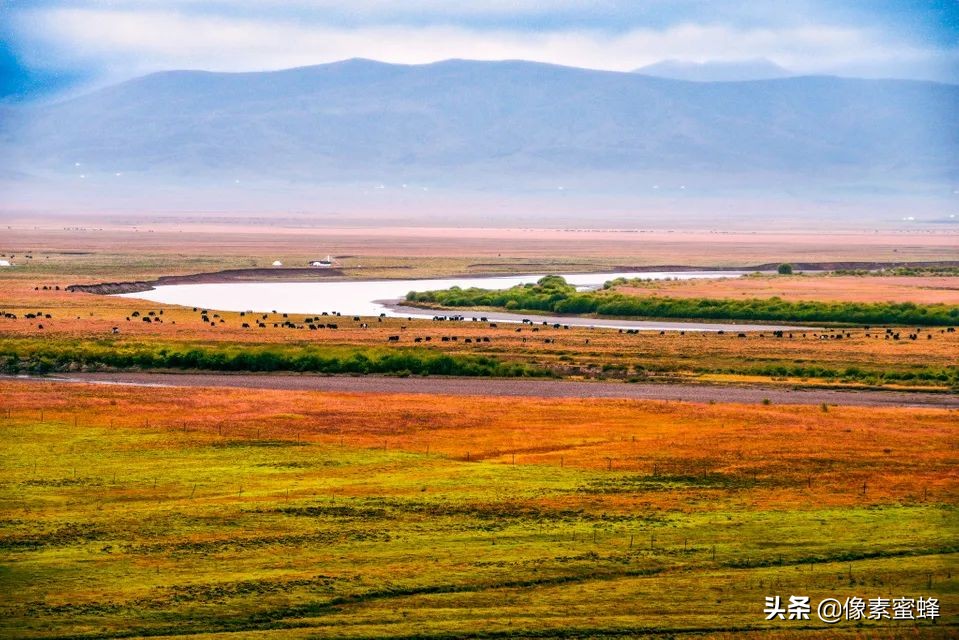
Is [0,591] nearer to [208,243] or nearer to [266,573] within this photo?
[266,573]

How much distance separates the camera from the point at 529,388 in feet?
194

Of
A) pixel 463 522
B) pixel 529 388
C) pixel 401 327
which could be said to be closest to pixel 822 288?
pixel 401 327

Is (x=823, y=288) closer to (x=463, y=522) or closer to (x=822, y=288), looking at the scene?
(x=822, y=288)

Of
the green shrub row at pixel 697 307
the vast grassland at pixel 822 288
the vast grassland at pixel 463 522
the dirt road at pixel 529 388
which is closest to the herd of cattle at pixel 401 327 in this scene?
the green shrub row at pixel 697 307

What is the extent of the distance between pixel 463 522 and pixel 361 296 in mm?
80243

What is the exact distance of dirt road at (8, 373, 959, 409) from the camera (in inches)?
2190

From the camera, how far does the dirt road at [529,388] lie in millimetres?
55625

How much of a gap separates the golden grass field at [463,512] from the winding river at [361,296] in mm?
28638

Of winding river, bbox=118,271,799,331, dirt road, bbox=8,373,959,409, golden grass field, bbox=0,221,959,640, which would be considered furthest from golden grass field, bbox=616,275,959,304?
dirt road, bbox=8,373,959,409

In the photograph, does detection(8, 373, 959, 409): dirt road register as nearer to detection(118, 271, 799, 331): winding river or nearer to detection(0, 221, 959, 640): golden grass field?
detection(0, 221, 959, 640): golden grass field

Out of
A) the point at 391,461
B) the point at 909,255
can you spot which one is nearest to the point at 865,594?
the point at 391,461

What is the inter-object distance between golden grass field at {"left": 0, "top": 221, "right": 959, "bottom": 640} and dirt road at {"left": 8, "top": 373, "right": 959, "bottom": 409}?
2138mm

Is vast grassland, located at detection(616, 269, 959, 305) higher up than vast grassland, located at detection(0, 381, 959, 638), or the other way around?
vast grassland, located at detection(616, 269, 959, 305)

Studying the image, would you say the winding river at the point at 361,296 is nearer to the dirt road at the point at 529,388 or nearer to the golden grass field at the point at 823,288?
the golden grass field at the point at 823,288
